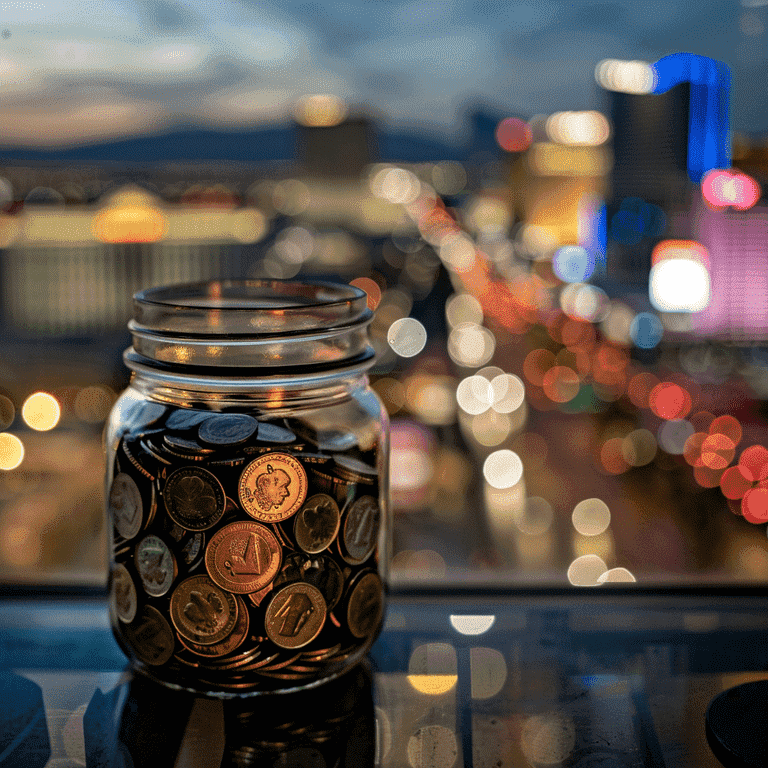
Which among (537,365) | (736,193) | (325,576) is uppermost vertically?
(736,193)

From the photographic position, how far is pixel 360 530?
0.58 m

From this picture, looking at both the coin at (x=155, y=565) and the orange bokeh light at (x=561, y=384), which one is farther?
the orange bokeh light at (x=561, y=384)

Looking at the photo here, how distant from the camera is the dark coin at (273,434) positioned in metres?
0.55

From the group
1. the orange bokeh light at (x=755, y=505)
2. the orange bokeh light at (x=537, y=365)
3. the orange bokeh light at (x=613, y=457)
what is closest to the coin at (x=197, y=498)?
the orange bokeh light at (x=755, y=505)

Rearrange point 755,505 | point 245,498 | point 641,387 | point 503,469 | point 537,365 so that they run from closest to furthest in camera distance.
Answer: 1. point 245,498
2. point 755,505
3. point 503,469
4. point 641,387
5. point 537,365

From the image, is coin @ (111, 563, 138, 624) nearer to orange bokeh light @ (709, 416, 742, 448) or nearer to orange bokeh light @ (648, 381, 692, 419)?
orange bokeh light @ (709, 416, 742, 448)

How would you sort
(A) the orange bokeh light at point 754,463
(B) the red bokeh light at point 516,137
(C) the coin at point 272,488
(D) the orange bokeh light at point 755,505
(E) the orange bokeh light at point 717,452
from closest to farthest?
(C) the coin at point 272,488 → (D) the orange bokeh light at point 755,505 → (A) the orange bokeh light at point 754,463 → (E) the orange bokeh light at point 717,452 → (B) the red bokeh light at point 516,137

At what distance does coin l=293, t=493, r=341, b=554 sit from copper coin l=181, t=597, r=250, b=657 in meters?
0.05

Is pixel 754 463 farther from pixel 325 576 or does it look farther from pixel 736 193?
pixel 325 576

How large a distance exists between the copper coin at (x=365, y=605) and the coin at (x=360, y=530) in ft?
0.06

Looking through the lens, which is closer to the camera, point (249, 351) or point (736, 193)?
point (249, 351)

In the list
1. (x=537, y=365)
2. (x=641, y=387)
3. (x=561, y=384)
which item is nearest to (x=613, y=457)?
(x=641, y=387)

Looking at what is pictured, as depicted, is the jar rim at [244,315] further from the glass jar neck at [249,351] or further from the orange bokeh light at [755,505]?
the orange bokeh light at [755,505]

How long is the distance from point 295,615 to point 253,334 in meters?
0.17
